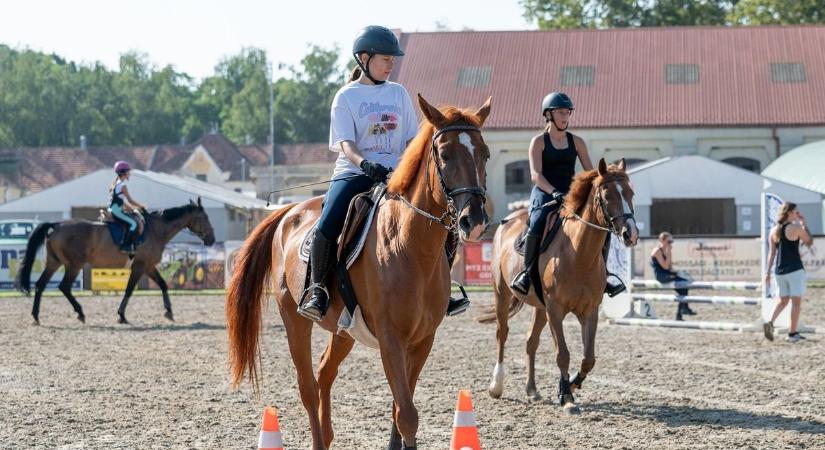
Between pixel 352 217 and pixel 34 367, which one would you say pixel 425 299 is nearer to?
pixel 352 217

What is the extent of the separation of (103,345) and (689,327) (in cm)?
913

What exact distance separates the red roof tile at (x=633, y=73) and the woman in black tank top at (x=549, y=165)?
119 ft

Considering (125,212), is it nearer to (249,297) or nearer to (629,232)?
(629,232)

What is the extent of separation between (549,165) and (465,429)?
5259 mm

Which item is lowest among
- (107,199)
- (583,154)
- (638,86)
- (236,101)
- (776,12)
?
(583,154)

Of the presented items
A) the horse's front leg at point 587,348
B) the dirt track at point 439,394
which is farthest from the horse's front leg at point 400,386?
the horse's front leg at point 587,348

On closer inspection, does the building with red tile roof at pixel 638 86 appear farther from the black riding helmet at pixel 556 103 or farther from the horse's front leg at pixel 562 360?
the horse's front leg at pixel 562 360

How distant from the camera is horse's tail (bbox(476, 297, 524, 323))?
11930 millimetres

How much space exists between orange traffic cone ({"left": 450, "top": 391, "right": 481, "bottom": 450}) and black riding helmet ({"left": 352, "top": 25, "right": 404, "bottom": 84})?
2376mm

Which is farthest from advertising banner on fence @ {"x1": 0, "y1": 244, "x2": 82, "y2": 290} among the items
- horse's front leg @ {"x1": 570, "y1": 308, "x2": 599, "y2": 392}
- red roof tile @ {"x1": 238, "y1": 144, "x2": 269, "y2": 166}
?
red roof tile @ {"x1": 238, "y1": 144, "x2": 269, "y2": 166}

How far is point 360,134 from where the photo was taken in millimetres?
7422

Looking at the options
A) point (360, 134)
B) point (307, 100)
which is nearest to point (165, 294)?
point (360, 134)

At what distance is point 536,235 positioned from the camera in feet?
36.2

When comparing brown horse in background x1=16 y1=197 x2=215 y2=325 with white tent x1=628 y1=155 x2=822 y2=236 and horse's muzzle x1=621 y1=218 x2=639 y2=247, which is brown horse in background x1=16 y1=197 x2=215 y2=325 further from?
white tent x1=628 y1=155 x2=822 y2=236
